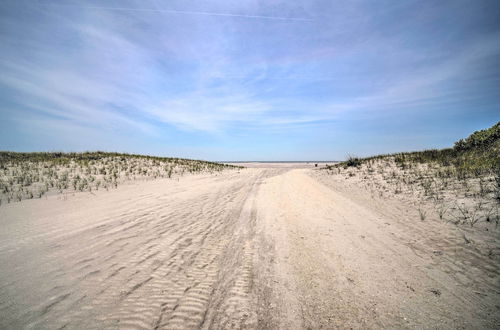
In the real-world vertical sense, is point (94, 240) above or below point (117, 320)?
above

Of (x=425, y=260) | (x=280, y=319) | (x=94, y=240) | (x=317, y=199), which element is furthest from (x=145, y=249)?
(x=317, y=199)

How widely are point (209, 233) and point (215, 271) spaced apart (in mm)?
1508

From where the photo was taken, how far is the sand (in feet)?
7.38

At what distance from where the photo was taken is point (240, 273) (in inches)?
122

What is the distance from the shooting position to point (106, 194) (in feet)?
27.3

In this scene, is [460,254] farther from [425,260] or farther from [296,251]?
[296,251]

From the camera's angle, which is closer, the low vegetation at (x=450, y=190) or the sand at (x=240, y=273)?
the sand at (x=240, y=273)

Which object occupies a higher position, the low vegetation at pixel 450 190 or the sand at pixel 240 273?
the low vegetation at pixel 450 190

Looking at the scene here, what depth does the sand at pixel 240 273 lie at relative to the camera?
2.25 meters

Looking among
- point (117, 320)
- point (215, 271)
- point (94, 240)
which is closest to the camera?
point (117, 320)

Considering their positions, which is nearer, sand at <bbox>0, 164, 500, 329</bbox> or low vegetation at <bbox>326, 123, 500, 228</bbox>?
sand at <bbox>0, 164, 500, 329</bbox>

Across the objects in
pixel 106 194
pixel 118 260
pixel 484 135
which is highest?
pixel 484 135

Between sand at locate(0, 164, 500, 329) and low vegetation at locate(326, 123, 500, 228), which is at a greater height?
low vegetation at locate(326, 123, 500, 228)

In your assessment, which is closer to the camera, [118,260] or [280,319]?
[280,319]
